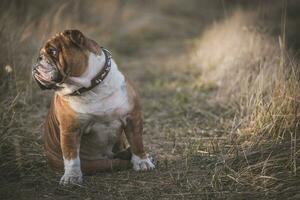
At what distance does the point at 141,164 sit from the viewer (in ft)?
16.0

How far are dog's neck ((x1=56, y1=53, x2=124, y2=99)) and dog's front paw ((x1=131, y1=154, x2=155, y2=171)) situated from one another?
0.66 meters

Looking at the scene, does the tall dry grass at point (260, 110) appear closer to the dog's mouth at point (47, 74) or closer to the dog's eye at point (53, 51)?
the dog's mouth at point (47, 74)

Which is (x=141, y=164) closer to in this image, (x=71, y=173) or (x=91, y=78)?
(x=71, y=173)

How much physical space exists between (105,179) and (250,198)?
1.25 metres

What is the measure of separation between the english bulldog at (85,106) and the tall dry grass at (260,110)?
0.86 metres

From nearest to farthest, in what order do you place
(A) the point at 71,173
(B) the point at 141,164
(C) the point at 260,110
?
1. (A) the point at 71,173
2. (B) the point at 141,164
3. (C) the point at 260,110

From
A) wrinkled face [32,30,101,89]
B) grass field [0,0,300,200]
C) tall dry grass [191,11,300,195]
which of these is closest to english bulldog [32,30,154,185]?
wrinkled face [32,30,101,89]

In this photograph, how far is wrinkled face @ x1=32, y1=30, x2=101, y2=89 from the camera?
441 centimetres

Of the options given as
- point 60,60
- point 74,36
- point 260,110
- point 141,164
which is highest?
point 74,36

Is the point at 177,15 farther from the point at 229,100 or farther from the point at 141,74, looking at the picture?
the point at 229,100

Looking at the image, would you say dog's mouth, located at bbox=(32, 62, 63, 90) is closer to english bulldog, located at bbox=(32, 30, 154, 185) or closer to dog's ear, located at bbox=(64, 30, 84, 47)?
english bulldog, located at bbox=(32, 30, 154, 185)

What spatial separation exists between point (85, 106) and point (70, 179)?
0.59 metres

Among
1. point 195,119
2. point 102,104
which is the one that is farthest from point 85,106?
point 195,119

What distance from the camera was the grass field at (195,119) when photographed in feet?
14.5
